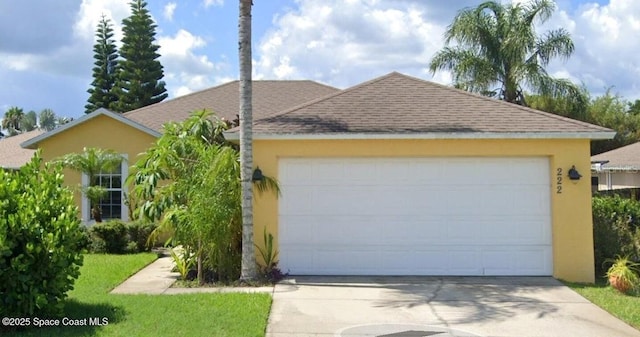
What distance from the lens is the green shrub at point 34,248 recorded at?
6551 mm

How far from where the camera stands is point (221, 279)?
990cm

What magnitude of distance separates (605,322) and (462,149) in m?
4.13

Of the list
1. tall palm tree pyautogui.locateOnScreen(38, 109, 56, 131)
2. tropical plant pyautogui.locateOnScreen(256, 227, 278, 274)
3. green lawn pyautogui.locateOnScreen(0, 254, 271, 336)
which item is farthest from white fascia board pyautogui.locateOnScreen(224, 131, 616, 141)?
tall palm tree pyautogui.locateOnScreen(38, 109, 56, 131)

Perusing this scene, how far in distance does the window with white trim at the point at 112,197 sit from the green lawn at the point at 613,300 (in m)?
11.6

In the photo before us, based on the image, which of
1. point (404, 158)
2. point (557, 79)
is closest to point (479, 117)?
point (404, 158)

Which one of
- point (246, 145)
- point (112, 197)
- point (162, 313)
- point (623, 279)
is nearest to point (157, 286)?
point (162, 313)

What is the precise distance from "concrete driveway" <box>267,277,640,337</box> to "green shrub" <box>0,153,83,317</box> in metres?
2.76

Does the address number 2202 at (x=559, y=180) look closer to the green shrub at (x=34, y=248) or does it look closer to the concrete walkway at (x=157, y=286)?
the concrete walkway at (x=157, y=286)

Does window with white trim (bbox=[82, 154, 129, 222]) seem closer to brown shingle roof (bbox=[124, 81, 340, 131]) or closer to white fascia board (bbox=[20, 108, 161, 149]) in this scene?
white fascia board (bbox=[20, 108, 161, 149])

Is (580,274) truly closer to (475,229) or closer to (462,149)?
(475,229)

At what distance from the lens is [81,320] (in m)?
7.07

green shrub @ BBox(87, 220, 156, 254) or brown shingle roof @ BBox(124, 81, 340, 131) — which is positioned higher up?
brown shingle roof @ BBox(124, 81, 340, 131)

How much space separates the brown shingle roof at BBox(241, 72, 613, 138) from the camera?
34.0 ft

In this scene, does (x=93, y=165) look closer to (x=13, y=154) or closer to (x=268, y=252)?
(x=268, y=252)
